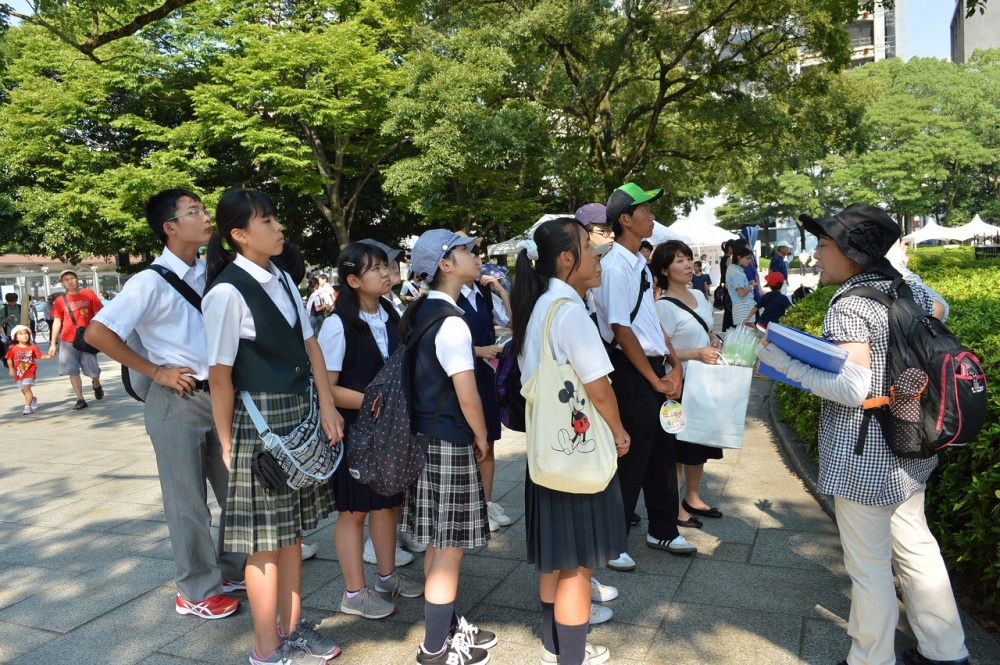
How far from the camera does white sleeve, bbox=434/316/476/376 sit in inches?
104

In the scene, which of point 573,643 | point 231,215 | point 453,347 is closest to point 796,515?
point 573,643

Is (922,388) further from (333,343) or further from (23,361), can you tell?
(23,361)

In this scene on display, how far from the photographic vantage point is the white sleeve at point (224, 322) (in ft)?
8.36

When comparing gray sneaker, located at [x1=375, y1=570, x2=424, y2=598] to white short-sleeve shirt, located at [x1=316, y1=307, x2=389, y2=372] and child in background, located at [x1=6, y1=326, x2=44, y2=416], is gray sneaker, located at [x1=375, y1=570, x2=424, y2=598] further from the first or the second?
child in background, located at [x1=6, y1=326, x2=44, y2=416]

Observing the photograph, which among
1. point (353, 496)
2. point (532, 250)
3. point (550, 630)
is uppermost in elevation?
point (532, 250)

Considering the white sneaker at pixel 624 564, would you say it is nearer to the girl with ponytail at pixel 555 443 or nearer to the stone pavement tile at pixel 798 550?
the stone pavement tile at pixel 798 550

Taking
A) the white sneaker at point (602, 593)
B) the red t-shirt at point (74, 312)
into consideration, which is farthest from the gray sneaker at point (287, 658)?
the red t-shirt at point (74, 312)

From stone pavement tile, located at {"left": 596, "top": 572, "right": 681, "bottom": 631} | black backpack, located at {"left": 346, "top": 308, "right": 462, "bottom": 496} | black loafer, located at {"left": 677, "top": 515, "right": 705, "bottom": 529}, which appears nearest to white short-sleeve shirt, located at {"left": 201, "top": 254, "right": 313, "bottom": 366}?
black backpack, located at {"left": 346, "top": 308, "right": 462, "bottom": 496}

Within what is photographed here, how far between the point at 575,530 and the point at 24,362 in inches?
359

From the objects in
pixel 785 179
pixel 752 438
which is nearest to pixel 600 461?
pixel 752 438

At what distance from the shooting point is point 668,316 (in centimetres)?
393

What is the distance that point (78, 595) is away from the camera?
3.67 m

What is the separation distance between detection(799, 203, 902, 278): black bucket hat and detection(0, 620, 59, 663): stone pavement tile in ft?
11.9

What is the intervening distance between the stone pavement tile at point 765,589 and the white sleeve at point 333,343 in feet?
6.08
